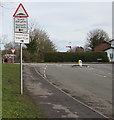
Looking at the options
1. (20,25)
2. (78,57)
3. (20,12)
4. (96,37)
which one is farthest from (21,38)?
(96,37)

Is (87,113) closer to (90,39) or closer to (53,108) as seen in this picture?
(53,108)

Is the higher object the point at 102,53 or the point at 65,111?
the point at 102,53

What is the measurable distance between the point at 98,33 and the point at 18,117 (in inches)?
2868

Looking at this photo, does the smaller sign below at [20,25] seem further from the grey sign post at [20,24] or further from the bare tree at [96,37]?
the bare tree at [96,37]

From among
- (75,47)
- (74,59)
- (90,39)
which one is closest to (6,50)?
(74,59)

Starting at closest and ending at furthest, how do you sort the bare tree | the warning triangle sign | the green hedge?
1. the warning triangle sign
2. the green hedge
3. the bare tree

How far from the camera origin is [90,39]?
3017 inches

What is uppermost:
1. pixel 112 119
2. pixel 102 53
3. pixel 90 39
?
pixel 90 39

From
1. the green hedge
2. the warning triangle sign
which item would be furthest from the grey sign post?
the green hedge

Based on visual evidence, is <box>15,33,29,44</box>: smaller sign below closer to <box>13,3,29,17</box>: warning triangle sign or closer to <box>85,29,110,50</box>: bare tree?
<box>13,3,29,17</box>: warning triangle sign

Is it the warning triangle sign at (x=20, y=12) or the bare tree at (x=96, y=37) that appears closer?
the warning triangle sign at (x=20, y=12)

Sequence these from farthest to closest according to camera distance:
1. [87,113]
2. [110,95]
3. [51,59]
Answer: [51,59] < [110,95] < [87,113]

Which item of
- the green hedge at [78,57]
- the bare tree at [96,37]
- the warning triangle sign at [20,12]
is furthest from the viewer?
the bare tree at [96,37]

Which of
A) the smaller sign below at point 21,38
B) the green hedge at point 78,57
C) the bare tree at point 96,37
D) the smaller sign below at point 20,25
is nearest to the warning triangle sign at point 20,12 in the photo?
the smaller sign below at point 20,25
